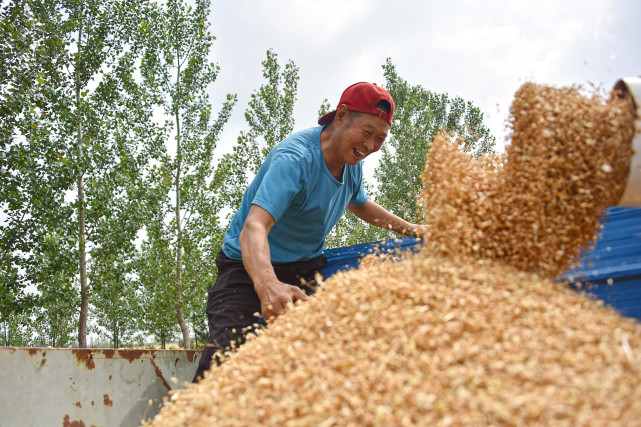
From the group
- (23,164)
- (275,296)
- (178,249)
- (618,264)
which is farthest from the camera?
(178,249)

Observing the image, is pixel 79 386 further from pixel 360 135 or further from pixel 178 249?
pixel 178 249

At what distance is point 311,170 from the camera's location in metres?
2.94

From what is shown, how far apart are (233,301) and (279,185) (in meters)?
0.79

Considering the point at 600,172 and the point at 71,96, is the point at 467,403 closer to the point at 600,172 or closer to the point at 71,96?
the point at 600,172

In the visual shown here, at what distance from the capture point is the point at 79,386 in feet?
9.30

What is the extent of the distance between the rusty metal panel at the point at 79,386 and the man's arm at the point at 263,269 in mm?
700

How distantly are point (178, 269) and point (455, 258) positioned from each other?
1172 cm

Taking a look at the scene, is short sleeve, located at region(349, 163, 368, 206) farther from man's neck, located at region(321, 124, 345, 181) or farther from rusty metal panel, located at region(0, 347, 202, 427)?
rusty metal panel, located at region(0, 347, 202, 427)

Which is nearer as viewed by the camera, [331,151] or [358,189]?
[331,151]

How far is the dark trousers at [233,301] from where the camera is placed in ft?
8.60

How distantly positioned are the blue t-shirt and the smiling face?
0.17m

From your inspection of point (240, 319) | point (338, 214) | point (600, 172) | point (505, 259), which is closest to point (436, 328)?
point (505, 259)

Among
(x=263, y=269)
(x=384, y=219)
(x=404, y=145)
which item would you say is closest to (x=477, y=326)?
(x=263, y=269)

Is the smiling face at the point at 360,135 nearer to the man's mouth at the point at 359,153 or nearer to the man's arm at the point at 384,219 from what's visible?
the man's mouth at the point at 359,153
